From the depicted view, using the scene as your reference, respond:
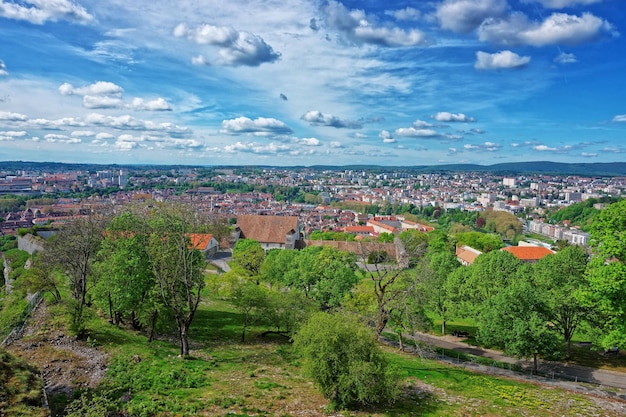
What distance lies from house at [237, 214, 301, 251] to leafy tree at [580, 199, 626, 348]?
48.3 metres

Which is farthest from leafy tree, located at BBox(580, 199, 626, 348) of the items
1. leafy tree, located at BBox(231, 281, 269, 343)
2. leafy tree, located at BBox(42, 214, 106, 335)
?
leafy tree, located at BBox(42, 214, 106, 335)

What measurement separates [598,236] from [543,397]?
8417mm

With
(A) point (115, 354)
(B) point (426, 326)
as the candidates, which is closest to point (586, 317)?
(B) point (426, 326)

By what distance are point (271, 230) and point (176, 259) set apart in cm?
4762

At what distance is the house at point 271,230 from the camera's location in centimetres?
6712

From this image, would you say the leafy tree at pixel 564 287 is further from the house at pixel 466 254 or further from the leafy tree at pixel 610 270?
the house at pixel 466 254

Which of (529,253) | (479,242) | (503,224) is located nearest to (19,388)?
(529,253)

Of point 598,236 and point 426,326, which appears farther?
point 426,326

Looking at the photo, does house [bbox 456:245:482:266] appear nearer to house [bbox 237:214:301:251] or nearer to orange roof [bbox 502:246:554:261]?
orange roof [bbox 502:246:554:261]

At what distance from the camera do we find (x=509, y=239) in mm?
122062

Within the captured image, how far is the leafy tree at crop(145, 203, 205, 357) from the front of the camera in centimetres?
2028

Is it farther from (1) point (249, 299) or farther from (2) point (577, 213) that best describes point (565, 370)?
(2) point (577, 213)

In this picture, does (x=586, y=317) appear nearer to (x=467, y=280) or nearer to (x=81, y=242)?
(x=467, y=280)

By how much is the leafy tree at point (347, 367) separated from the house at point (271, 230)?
49809 millimetres
